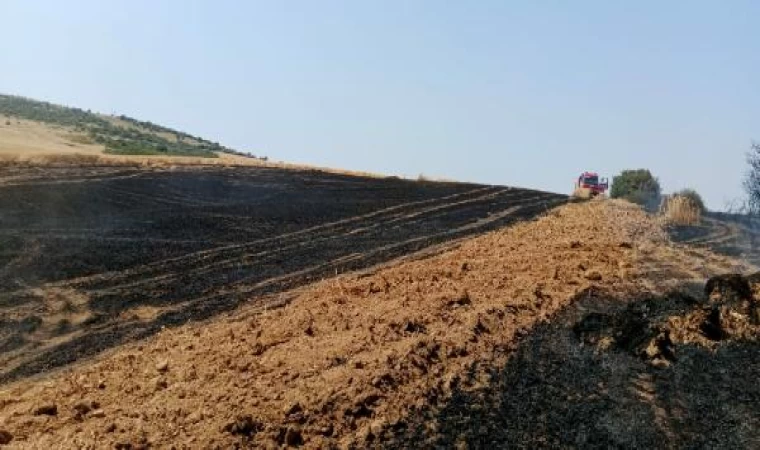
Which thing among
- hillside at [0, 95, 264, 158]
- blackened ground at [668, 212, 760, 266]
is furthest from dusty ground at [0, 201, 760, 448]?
hillside at [0, 95, 264, 158]

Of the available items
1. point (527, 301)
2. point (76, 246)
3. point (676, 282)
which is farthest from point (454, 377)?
point (76, 246)

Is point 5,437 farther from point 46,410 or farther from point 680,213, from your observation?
point 680,213

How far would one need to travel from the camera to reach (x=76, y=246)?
15070 millimetres

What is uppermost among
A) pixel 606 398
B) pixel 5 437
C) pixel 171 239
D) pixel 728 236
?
pixel 728 236

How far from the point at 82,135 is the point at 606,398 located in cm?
4987

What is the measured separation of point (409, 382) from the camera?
6.13 meters

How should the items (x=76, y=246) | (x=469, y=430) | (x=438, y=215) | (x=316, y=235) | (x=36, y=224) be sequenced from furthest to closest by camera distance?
(x=438, y=215) → (x=316, y=235) → (x=36, y=224) → (x=76, y=246) → (x=469, y=430)

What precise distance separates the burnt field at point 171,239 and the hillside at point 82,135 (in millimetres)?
10751

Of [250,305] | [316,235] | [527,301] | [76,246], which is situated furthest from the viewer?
[316,235]

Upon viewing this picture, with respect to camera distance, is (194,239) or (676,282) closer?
(676,282)

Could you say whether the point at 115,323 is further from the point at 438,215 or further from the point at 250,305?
the point at 438,215

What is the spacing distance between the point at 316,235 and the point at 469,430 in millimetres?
12843

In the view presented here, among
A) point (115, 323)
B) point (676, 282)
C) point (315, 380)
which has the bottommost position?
point (115, 323)

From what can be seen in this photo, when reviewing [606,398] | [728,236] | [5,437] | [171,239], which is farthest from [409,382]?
[728,236]
